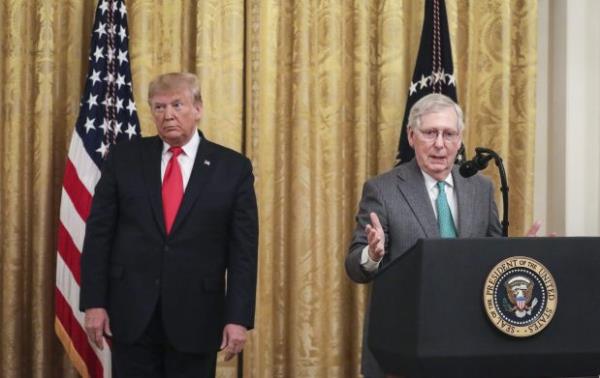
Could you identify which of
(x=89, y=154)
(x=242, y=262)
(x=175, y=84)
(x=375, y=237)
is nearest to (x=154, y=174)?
(x=175, y=84)

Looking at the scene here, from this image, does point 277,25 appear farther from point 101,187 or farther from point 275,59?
point 101,187

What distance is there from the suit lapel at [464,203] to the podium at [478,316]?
0.92 m

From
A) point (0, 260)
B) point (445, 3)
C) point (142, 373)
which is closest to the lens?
point (142, 373)

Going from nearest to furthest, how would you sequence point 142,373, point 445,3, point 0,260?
point 142,373 < point 0,260 < point 445,3

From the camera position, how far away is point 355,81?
→ 15.6 ft

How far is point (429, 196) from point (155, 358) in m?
1.23

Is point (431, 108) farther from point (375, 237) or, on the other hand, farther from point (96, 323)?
point (96, 323)

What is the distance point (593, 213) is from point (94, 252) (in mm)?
3000

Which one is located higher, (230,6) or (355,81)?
(230,6)

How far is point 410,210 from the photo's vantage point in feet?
9.18

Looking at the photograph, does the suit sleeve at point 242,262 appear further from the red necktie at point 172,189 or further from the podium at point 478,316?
the podium at point 478,316

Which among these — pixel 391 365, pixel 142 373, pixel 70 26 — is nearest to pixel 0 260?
pixel 70 26

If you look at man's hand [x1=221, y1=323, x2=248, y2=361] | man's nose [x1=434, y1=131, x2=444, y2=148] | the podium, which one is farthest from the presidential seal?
man's hand [x1=221, y1=323, x2=248, y2=361]

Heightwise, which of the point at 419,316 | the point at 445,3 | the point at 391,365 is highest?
the point at 445,3
